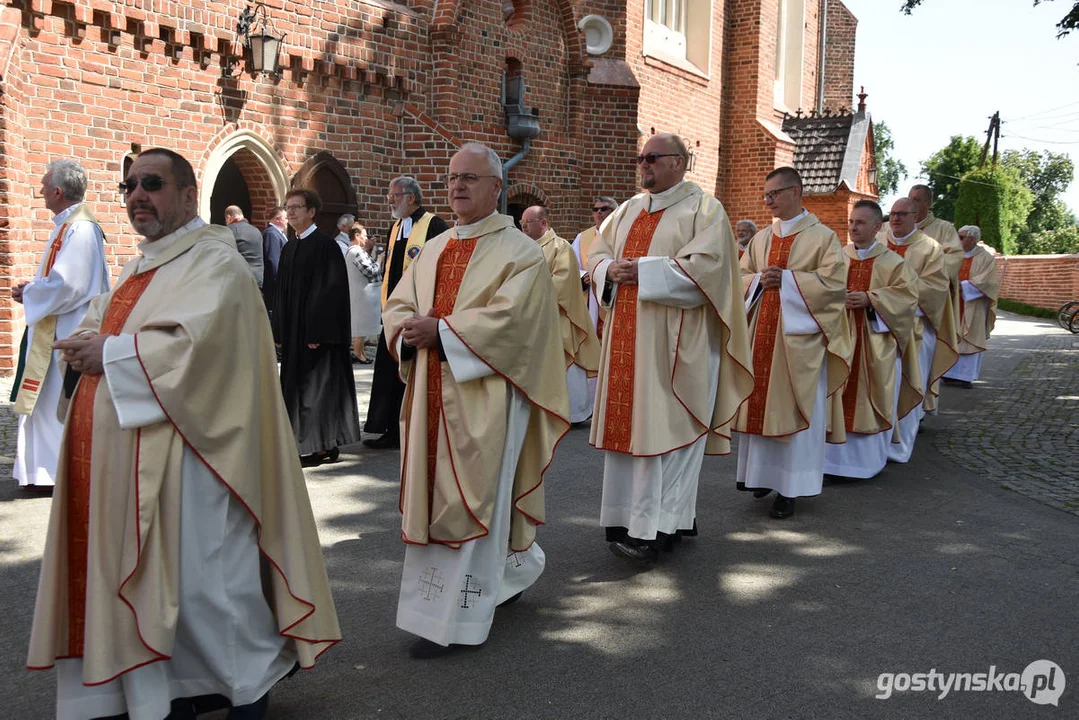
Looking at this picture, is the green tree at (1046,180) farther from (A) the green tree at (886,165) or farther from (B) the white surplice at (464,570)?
(B) the white surplice at (464,570)

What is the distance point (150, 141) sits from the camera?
11.0m

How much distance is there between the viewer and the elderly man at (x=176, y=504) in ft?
9.59

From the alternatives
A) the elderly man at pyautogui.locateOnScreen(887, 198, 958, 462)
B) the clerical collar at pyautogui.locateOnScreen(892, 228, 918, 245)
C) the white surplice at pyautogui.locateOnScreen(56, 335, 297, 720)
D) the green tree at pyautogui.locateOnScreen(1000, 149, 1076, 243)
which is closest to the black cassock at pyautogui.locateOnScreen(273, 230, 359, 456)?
the white surplice at pyautogui.locateOnScreen(56, 335, 297, 720)

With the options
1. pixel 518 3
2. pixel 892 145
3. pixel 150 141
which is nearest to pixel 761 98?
pixel 518 3

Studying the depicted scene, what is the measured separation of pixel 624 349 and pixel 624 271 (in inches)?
16.6

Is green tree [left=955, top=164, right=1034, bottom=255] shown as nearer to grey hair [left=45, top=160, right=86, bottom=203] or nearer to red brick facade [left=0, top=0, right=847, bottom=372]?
red brick facade [left=0, top=0, right=847, bottom=372]

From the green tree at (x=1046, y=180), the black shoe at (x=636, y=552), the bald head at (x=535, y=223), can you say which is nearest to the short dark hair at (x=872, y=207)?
the bald head at (x=535, y=223)

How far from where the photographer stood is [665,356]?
17.0 feet

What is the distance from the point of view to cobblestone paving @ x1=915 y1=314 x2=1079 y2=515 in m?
7.54

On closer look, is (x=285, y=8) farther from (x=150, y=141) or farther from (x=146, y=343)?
(x=146, y=343)

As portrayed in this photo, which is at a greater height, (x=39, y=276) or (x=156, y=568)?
(x=39, y=276)

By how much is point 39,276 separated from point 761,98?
61.2 feet

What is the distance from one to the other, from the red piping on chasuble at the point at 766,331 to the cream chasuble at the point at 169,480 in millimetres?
3839

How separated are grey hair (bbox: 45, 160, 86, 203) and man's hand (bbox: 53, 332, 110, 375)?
337 centimetres
